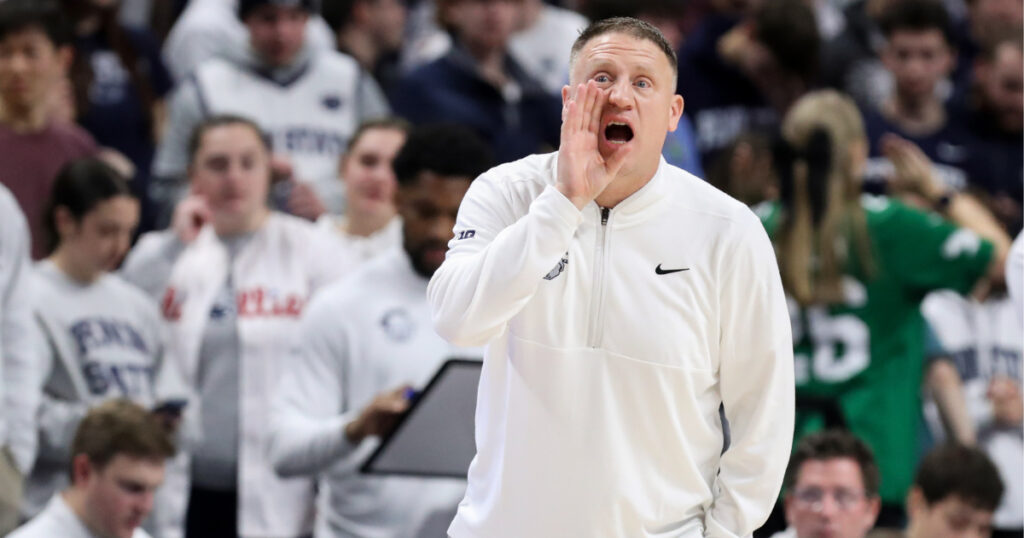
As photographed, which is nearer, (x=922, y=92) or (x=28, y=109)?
(x=28, y=109)

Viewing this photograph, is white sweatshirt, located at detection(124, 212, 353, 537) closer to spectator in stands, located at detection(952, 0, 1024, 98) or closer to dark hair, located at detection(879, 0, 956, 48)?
dark hair, located at detection(879, 0, 956, 48)

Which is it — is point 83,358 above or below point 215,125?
below

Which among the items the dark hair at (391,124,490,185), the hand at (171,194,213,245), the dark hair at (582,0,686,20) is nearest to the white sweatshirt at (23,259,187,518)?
the hand at (171,194,213,245)

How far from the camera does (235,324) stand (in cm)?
643

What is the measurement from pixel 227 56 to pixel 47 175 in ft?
4.30

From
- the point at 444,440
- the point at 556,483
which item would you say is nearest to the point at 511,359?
the point at 556,483

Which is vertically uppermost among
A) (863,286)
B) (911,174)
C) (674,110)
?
(674,110)

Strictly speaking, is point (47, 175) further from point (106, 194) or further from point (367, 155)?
point (367, 155)

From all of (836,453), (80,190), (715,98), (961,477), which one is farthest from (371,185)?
(961,477)

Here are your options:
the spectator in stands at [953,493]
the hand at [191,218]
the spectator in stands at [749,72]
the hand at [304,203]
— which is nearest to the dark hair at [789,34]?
the spectator in stands at [749,72]

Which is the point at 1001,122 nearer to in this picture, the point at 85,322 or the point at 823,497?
the point at 823,497

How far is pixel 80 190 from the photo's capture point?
6.44 metres

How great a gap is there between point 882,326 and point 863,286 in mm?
183

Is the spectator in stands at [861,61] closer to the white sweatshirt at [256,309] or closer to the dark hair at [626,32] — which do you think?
the white sweatshirt at [256,309]
